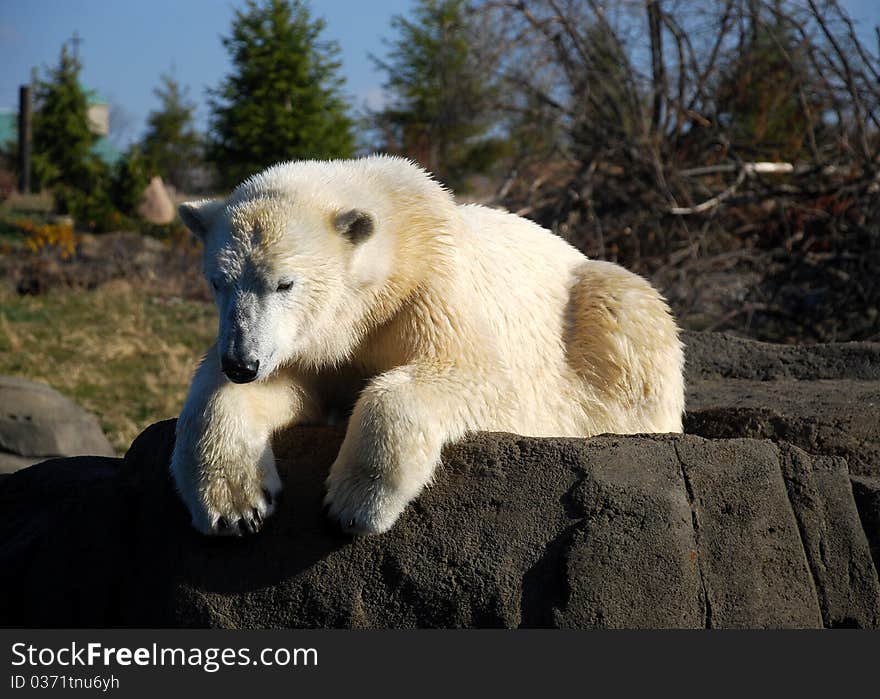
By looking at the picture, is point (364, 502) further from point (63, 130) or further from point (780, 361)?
point (63, 130)

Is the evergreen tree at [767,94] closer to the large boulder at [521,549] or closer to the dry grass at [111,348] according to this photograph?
the dry grass at [111,348]

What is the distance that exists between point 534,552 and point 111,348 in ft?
25.1

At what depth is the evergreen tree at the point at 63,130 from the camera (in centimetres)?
2691

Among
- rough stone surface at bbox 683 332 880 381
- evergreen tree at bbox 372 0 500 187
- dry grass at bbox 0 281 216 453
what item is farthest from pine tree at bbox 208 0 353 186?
rough stone surface at bbox 683 332 880 381

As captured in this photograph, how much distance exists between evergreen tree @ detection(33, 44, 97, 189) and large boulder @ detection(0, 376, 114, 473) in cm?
2170

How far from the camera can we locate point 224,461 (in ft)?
8.83

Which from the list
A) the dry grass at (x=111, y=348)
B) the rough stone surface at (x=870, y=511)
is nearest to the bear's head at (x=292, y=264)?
the rough stone surface at (x=870, y=511)

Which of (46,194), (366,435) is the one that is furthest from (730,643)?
(46,194)

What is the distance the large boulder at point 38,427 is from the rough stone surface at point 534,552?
345 centimetres

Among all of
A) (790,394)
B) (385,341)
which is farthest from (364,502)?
(790,394)

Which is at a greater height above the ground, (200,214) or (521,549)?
(200,214)

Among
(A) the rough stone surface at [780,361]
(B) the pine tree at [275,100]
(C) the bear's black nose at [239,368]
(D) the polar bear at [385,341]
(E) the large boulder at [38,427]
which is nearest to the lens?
(C) the bear's black nose at [239,368]

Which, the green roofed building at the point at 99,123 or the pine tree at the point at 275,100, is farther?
the green roofed building at the point at 99,123

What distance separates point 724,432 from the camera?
4.21 meters
